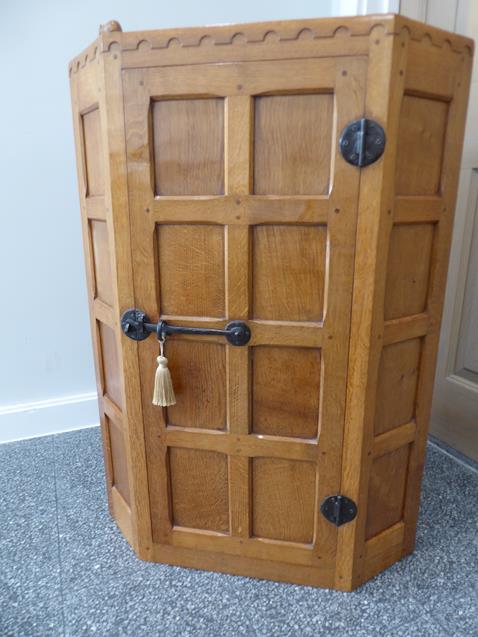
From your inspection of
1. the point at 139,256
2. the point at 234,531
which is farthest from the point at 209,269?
the point at 234,531

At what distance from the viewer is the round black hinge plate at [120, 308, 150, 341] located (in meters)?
1.29

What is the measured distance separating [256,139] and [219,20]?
1205 millimetres

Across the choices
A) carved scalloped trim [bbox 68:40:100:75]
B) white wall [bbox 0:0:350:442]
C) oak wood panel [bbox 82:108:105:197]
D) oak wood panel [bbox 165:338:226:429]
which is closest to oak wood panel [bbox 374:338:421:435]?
oak wood panel [bbox 165:338:226:429]

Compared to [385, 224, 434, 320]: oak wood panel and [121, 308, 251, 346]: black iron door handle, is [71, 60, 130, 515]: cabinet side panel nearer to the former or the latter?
[121, 308, 251, 346]: black iron door handle

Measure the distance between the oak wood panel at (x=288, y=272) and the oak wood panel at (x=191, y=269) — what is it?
100 millimetres

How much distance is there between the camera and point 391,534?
1507 mm

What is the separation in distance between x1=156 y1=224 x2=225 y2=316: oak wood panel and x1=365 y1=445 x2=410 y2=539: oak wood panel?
674mm

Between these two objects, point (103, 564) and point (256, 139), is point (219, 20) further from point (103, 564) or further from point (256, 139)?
point (103, 564)

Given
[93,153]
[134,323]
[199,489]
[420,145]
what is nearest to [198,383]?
[134,323]

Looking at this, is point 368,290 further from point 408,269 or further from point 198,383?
point 198,383

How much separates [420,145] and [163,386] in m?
0.91

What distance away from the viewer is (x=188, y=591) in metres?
1.45

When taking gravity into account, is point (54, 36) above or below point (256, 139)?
above

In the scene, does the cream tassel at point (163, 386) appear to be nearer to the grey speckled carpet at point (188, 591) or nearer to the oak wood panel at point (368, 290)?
the oak wood panel at point (368, 290)
